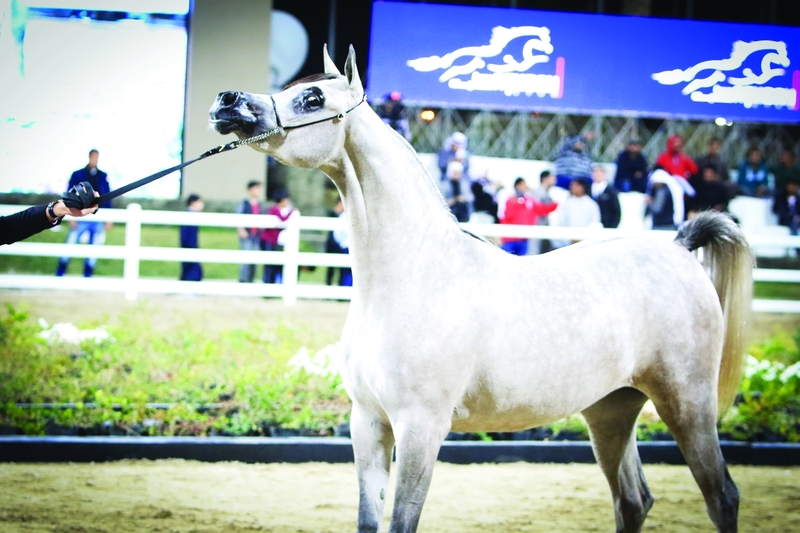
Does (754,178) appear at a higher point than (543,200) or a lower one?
higher

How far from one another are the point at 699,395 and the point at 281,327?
4.22 m

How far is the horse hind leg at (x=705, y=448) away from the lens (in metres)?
3.35

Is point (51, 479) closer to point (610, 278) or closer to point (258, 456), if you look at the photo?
point (258, 456)

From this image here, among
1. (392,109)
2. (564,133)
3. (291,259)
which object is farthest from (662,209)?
(291,259)

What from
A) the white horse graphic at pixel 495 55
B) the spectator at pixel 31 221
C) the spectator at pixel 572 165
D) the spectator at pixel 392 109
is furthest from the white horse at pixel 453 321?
the spectator at pixel 572 165

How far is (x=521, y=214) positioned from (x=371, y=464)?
6.72 metres

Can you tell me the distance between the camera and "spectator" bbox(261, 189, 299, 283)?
9.10 metres

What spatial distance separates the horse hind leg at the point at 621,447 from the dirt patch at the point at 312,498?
60 cm

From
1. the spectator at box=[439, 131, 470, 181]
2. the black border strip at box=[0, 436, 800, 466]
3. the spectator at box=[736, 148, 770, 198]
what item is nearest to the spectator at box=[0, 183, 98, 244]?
the black border strip at box=[0, 436, 800, 466]

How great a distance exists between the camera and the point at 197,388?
19.2ft

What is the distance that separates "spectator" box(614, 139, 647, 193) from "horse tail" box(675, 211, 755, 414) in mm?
6933

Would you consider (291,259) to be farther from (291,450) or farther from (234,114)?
(234,114)

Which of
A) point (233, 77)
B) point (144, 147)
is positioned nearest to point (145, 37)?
point (144, 147)

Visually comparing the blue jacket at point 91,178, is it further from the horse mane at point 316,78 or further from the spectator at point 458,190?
the spectator at point 458,190
